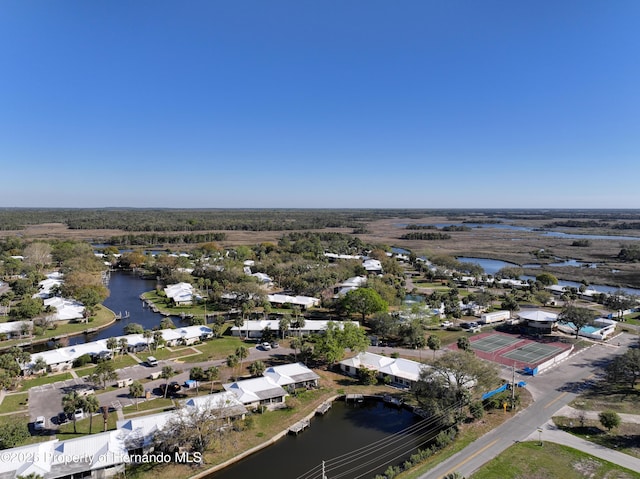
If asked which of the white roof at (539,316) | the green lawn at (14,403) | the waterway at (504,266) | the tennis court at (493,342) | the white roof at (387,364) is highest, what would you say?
the white roof at (539,316)

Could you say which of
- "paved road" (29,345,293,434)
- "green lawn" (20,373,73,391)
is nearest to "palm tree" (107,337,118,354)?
"paved road" (29,345,293,434)

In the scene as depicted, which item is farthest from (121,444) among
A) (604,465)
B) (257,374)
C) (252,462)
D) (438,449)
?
(604,465)

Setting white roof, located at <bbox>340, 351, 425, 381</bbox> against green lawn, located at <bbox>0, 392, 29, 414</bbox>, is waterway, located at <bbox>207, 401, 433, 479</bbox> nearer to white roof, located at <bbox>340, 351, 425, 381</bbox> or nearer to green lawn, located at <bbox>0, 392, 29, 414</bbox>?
white roof, located at <bbox>340, 351, 425, 381</bbox>

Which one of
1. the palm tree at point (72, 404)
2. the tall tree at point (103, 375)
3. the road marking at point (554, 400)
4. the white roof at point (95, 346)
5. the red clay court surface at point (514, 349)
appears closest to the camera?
the palm tree at point (72, 404)

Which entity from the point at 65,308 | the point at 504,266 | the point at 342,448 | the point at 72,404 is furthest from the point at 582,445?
the point at 504,266

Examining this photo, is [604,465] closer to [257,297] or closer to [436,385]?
[436,385]

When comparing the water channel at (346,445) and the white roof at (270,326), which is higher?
the white roof at (270,326)

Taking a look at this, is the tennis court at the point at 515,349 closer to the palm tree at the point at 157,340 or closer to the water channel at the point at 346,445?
the water channel at the point at 346,445

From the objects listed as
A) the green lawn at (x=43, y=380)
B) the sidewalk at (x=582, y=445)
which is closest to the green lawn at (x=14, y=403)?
the green lawn at (x=43, y=380)
